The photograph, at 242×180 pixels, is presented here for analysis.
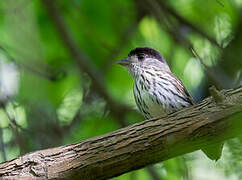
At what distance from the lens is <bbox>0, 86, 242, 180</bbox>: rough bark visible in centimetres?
322

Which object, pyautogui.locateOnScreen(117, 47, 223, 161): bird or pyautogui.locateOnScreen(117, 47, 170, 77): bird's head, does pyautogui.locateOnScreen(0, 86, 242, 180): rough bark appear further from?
pyautogui.locateOnScreen(117, 47, 170, 77): bird's head

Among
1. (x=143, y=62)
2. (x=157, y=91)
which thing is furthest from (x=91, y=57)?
(x=157, y=91)

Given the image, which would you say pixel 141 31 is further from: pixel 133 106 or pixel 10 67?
pixel 10 67

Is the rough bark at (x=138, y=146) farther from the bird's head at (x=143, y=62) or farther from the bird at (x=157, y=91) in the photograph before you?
the bird's head at (x=143, y=62)

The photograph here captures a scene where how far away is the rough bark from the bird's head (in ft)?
5.29

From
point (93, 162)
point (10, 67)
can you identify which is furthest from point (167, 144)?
point (10, 67)

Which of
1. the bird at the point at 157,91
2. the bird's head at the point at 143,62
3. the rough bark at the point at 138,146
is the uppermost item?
the bird's head at the point at 143,62

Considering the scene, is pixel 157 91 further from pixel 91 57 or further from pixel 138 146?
pixel 91 57

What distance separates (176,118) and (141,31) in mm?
3033

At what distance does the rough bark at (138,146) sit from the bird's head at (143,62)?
161 cm

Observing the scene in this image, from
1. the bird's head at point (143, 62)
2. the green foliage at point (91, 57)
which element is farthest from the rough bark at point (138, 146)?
the bird's head at point (143, 62)

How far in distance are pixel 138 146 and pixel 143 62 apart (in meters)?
1.93

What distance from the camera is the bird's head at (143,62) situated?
4980mm

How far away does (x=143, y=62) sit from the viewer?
5121 mm
